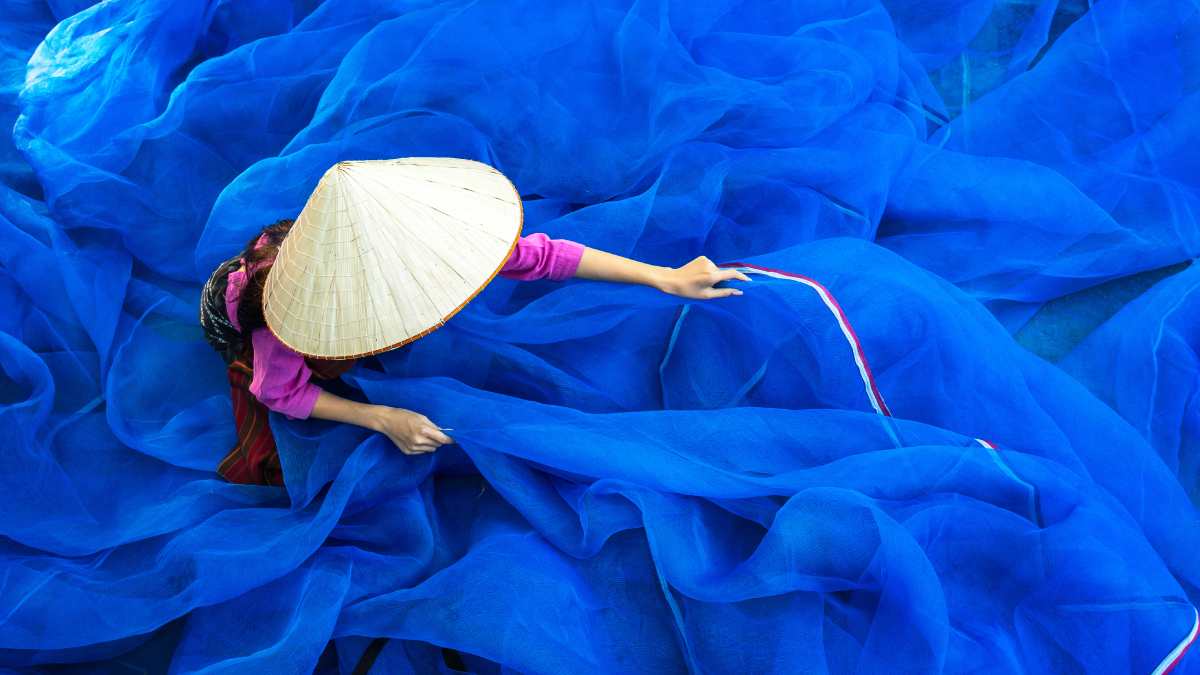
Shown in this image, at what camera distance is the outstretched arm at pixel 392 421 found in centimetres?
117

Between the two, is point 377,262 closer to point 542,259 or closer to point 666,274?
point 542,259

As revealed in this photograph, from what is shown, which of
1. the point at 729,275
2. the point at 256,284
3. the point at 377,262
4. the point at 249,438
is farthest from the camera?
the point at 249,438

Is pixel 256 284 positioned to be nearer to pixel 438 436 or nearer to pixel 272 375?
pixel 272 375

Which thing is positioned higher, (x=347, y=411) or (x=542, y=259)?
(x=542, y=259)

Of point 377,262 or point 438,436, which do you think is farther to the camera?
point 438,436

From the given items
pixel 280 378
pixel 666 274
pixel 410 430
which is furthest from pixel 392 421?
pixel 666 274

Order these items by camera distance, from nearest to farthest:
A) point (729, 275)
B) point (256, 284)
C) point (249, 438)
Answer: point (256, 284), point (729, 275), point (249, 438)

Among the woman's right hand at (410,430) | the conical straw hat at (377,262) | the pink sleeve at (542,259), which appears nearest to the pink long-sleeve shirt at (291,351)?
the pink sleeve at (542,259)

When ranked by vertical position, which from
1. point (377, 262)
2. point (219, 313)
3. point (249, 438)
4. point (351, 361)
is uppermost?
point (377, 262)

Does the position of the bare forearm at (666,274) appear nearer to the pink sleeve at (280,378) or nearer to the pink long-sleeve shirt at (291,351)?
the pink long-sleeve shirt at (291,351)

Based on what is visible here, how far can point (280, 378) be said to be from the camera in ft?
3.71

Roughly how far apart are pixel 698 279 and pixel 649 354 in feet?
0.82

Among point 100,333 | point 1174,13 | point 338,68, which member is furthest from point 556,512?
point 1174,13

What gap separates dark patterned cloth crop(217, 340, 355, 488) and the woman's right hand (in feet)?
0.46
